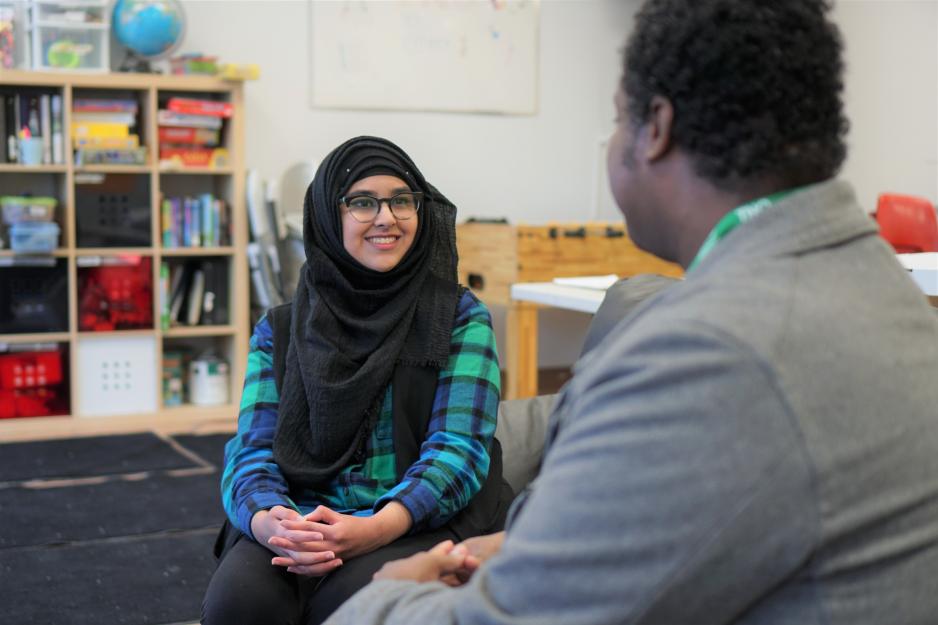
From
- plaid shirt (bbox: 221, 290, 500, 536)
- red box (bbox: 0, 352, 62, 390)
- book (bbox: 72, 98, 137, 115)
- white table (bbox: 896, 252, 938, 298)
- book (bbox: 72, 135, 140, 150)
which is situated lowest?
red box (bbox: 0, 352, 62, 390)

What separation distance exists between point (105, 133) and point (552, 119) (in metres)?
2.25

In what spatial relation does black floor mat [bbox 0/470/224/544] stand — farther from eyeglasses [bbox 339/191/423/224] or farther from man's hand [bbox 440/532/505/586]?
man's hand [bbox 440/532/505/586]

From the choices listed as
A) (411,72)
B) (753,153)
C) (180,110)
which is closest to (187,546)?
(180,110)

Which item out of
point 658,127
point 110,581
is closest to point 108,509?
point 110,581

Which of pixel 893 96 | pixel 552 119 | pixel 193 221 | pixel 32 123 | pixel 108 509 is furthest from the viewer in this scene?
pixel 893 96

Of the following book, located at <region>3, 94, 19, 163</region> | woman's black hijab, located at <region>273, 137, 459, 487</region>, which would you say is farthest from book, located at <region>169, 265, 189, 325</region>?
woman's black hijab, located at <region>273, 137, 459, 487</region>

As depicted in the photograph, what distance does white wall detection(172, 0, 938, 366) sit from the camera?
16.1 ft

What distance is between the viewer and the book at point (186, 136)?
14.7ft

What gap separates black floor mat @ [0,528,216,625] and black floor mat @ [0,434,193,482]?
806 millimetres

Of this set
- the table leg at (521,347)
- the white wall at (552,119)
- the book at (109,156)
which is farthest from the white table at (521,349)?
the book at (109,156)

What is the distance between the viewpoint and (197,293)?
4.62 metres

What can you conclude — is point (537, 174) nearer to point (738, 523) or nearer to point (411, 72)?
point (411, 72)

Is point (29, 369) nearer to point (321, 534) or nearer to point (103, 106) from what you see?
point (103, 106)

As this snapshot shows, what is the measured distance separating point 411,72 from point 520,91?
1.95 ft
